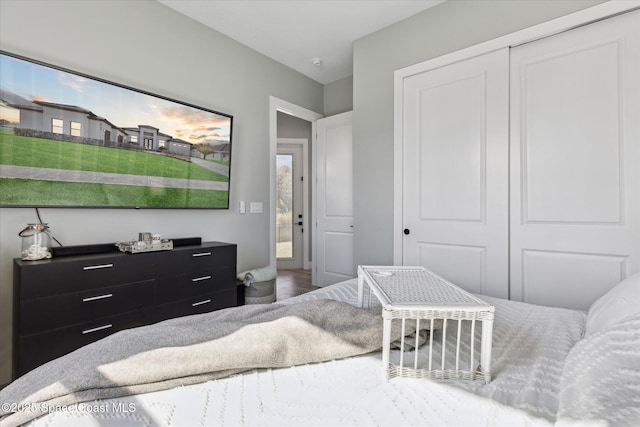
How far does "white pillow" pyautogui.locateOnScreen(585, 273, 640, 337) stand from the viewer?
0.94 meters

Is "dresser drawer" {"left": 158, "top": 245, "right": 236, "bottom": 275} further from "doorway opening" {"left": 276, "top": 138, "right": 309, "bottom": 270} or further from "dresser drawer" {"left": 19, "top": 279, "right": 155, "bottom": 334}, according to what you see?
"doorway opening" {"left": 276, "top": 138, "right": 309, "bottom": 270}

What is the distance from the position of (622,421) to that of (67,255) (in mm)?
2603

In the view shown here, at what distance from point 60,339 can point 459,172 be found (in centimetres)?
294

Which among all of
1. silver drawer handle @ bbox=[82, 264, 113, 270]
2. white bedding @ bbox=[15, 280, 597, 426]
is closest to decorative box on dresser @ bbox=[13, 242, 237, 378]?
silver drawer handle @ bbox=[82, 264, 113, 270]

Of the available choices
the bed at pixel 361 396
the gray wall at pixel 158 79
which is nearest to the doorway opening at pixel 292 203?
the gray wall at pixel 158 79

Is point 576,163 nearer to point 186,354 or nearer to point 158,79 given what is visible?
point 186,354

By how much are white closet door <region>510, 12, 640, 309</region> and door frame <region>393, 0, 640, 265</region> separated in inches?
2.2

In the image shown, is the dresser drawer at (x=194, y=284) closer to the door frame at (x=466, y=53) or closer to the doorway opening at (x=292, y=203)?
the door frame at (x=466, y=53)

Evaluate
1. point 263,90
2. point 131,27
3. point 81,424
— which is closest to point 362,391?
point 81,424

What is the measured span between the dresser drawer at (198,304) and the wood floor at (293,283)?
1185mm

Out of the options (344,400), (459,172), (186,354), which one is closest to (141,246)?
(186,354)

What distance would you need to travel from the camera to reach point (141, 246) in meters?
2.17

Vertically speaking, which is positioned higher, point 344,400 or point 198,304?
point 344,400

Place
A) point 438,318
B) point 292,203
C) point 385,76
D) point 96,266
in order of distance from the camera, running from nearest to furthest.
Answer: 1. point 438,318
2. point 96,266
3. point 385,76
4. point 292,203
